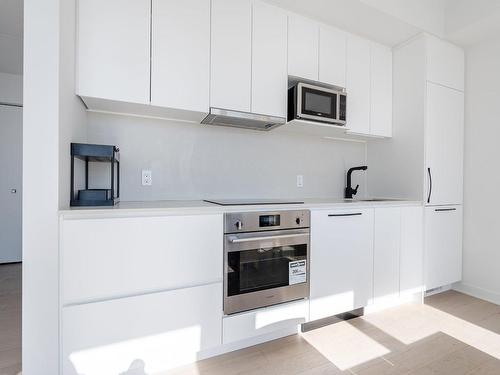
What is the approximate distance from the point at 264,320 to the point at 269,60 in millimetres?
1792

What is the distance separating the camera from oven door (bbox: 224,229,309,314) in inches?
59.9

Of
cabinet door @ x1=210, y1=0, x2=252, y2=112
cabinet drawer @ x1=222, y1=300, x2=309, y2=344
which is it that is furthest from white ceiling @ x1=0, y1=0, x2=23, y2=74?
cabinet drawer @ x1=222, y1=300, x2=309, y2=344

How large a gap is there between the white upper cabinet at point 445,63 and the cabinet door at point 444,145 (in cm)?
→ 7

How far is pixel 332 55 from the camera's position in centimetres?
219

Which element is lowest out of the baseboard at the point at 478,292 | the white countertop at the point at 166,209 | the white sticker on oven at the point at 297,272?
the baseboard at the point at 478,292

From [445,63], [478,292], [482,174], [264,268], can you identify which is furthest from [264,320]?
[445,63]

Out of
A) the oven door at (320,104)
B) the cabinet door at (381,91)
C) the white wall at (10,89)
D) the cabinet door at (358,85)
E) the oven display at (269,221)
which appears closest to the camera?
the oven display at (269,221)

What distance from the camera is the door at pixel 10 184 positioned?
3.42 metres

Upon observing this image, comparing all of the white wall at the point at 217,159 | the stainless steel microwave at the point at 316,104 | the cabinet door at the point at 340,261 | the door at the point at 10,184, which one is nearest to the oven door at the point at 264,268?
the cabinet door at the point at 340,261

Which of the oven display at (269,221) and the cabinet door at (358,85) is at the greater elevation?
the cabinet door at (358,85)

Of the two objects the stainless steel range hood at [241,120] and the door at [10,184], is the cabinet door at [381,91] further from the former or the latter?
the door at [10,184]

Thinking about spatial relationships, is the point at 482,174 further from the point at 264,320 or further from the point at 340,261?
the point at 264,320

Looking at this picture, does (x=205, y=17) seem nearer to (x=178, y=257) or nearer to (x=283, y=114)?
(x=283, y=114)

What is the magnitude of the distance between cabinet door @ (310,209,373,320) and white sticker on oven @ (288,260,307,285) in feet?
0.22
